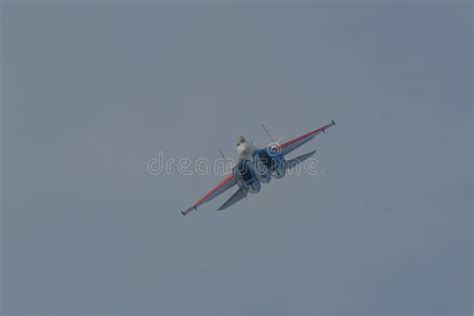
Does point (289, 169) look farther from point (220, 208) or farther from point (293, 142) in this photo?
point (220, 208)

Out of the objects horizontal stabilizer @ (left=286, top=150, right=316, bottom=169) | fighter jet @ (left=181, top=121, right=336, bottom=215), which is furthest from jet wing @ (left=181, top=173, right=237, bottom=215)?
horizontal stabilizer @ (left=286, top=150, right=316, bottom=169)

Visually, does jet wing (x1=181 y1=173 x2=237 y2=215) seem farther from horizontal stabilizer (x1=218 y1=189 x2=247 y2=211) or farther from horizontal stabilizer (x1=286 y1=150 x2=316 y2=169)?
horizontal stabilizer (x1=286 y1=150 x2=316 y2=169)

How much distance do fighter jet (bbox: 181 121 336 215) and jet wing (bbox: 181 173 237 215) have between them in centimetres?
56

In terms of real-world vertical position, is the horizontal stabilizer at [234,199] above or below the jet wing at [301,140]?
below

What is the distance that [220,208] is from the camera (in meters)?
90.8

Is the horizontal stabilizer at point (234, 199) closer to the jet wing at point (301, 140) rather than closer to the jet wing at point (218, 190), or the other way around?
the jet wing at point (218, 190)

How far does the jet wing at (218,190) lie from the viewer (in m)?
89.2

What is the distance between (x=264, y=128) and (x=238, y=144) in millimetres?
4630

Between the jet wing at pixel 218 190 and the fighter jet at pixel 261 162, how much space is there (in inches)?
21.9

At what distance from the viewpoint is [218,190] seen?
90.4m

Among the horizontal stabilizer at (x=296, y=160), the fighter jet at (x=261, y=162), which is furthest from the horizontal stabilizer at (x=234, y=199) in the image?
the horizontal stabilizer at (x=296, y=160)

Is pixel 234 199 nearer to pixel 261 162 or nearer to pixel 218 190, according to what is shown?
pixel 218 190

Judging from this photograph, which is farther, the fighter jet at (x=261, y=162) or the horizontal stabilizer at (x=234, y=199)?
the horizontal stabilizer at (x=234, y=199)

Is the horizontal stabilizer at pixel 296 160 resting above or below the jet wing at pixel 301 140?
below
